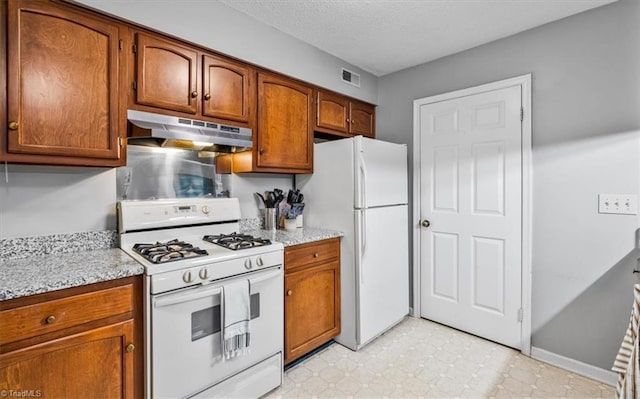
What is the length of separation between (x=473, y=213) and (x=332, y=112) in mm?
1528

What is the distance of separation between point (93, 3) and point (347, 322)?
8.43ft

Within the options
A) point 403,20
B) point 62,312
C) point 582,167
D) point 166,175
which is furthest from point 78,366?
point 582,167

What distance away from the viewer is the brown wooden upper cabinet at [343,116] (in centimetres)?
277

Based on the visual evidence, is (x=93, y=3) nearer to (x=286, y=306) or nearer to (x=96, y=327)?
(x=96, y=327)

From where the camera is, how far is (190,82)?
196 centimetres

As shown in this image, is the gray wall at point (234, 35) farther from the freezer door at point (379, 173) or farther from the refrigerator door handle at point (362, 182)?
the refrigerator door handle at point (362, 182)

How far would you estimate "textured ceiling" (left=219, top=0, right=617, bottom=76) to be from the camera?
2.04 m

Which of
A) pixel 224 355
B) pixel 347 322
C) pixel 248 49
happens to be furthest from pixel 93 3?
pixel 347 322

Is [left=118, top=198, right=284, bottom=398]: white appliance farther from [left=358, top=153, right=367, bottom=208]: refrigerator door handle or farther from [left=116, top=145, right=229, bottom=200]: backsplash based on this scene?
[left=358, top=153, right=367, bottom=208]: refrigerator door handle

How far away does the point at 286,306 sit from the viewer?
2127 mm

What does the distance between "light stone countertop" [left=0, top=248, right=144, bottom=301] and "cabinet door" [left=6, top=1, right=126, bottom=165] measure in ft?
1.66

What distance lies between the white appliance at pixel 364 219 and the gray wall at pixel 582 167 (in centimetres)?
104

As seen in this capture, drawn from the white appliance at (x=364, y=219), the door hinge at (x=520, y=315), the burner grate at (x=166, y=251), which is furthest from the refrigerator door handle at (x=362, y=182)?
the door hinge at (x=520, y=315)

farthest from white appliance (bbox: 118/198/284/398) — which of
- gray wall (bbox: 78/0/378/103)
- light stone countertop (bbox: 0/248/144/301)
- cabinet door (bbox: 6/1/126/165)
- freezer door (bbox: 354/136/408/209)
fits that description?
gray wall (bbox: 78/0/378/103)
